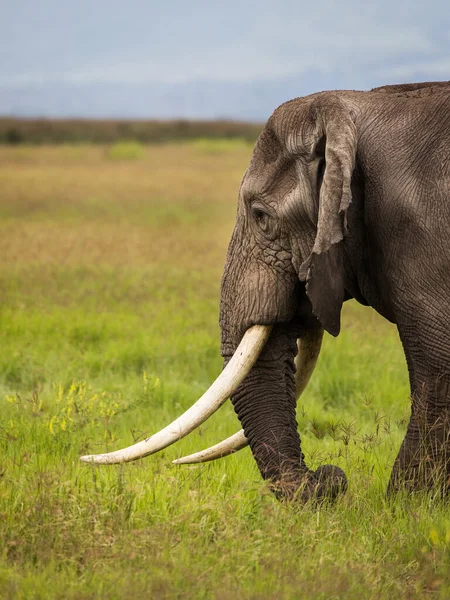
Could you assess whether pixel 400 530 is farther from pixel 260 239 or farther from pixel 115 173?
pixel 115 173

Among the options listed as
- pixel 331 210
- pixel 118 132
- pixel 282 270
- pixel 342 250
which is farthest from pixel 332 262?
pixel 118 132

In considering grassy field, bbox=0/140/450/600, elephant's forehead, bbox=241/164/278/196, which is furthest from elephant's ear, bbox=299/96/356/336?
grassy field, bbox=0/140/450/600

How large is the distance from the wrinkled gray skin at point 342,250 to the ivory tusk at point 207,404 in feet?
0.31

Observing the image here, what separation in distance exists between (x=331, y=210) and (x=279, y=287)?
575mm

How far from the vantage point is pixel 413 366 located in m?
4.60

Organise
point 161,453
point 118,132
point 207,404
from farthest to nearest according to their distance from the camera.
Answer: point 118,132, point 161,453, point 207,404

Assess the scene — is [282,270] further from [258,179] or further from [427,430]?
[427,430]

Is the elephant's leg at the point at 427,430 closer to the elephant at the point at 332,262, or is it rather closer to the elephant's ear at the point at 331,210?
the elephant at the point at 332,262

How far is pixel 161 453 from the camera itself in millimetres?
6016

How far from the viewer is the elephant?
4.40 m

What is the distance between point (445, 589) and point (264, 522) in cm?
82

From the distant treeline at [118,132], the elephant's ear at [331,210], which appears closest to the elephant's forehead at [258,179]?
the elephant's ear at [331,210]

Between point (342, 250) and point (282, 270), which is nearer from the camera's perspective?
point (342, 250)

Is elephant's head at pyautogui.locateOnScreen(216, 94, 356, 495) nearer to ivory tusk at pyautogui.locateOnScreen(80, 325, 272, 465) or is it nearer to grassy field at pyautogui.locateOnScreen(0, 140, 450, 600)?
ivory tusk at pyautogui.locateOnScreen(80, 325, 272, 465)
